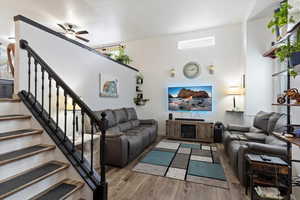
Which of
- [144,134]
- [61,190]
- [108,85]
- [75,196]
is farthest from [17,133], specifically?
[108,85]

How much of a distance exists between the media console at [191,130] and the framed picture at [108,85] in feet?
6.87

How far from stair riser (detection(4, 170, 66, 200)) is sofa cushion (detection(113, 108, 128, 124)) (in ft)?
7.73

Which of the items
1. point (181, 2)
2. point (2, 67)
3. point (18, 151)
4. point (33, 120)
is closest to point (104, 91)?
point (33, 120)

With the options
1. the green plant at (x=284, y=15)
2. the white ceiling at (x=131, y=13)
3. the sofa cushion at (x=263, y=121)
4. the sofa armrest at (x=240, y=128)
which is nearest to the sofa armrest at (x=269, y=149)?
the sofa cushion at (x=263, y=121)

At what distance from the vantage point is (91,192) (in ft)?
5.53

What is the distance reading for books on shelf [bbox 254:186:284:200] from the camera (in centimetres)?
173

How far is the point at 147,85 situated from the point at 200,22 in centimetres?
282

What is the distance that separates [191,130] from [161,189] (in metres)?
2.94

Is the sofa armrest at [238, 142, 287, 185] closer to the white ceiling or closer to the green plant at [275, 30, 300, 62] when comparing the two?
the green plant at [275, 30, 300, 62]

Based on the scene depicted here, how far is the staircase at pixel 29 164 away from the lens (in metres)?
1.43

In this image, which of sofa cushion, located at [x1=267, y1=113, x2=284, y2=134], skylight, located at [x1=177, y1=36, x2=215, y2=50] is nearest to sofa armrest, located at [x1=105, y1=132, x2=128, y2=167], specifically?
sofa cushion, located at [x1=267, y1=113, x2=284, y2=134]

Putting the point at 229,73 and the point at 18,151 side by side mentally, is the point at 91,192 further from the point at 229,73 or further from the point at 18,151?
the point at 229,73

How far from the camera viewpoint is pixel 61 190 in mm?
1601

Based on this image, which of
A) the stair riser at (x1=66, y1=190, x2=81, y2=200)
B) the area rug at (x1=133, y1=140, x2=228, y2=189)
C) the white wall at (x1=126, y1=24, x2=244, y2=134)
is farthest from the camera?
the white wall at (x1=126, y1=24, x2=244, y2=134)
